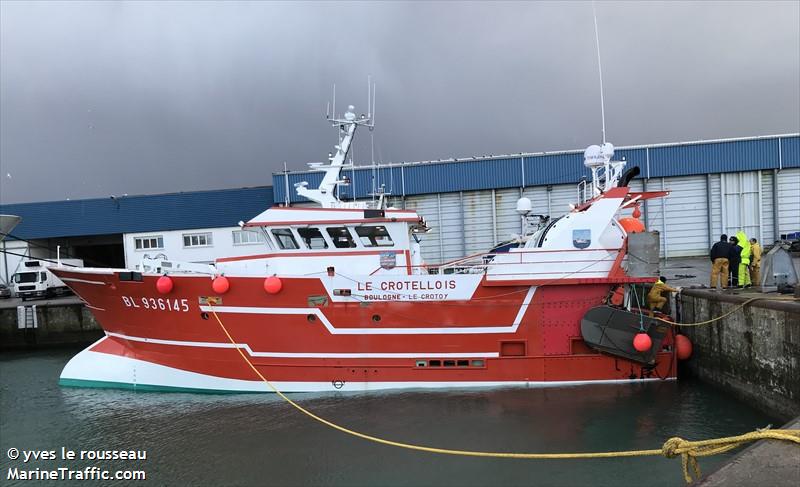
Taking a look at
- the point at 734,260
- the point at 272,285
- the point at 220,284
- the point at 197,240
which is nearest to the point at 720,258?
the point at 734,260

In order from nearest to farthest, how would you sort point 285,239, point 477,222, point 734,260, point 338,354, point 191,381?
point 338,354, point 191,381, point 285,239, point 734,260, point 477,222

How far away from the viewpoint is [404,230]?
27.7 feet

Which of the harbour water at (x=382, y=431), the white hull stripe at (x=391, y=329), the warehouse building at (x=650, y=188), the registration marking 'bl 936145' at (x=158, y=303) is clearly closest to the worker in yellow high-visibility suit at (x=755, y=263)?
the harbour water at (x=382, y=431)

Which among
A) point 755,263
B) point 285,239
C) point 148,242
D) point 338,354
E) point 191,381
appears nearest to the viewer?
point 338,354

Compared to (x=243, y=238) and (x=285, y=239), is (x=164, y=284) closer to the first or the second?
(x=285, y=239)

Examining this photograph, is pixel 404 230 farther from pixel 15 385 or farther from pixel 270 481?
pixel 15 385

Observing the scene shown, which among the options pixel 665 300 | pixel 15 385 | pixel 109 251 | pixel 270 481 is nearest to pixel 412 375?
pixel 270 481

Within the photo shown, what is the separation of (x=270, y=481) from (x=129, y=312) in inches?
193

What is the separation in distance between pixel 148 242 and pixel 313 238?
15.2 metres

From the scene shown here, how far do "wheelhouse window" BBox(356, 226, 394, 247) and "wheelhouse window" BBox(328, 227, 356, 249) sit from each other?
0.19 metres

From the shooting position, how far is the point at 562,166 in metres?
18.0

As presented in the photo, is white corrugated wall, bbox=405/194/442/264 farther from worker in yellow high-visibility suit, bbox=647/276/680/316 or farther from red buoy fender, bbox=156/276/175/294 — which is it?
red buoy fender, bbox=156/276/175/294

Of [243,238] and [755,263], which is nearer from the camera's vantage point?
[755,263]

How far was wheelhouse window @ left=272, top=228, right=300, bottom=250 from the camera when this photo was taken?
27.9 ft
